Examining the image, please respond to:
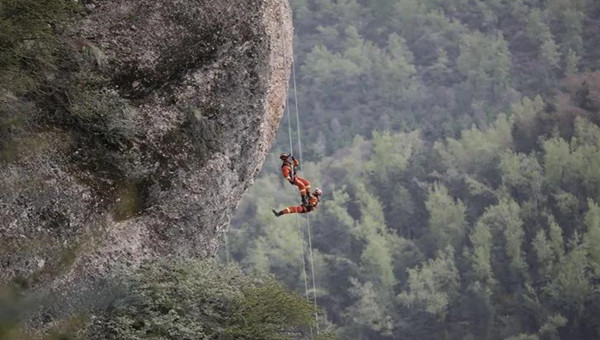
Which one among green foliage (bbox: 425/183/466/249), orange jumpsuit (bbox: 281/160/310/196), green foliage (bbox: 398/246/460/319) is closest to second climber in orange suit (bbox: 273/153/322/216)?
orange jumpsuit (bbox: 281/160/310/196)

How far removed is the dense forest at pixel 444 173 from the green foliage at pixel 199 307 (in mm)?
61291

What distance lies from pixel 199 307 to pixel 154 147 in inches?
103

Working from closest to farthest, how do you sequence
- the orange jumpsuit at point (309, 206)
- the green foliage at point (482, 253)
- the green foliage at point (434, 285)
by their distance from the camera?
the orange jumpsuit at point (309, 206)
the green foliage at point (434, 285)
the green foliage at point (482, 253)

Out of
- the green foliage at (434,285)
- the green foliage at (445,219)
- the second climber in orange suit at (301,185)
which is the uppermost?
the green foliage at (445,219)

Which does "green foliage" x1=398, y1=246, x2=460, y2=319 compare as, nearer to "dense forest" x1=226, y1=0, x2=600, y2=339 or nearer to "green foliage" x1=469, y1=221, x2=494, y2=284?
"dense forest" x1=226, y1=0, x2=600, y2=339

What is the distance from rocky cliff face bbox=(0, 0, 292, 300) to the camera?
16.6 meters

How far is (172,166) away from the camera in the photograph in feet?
61.5

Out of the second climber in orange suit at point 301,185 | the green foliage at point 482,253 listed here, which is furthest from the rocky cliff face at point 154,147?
the green foliage at point 482,253

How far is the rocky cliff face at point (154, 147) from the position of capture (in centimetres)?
1659

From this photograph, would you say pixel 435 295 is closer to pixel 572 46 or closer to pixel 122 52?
pixel 572 46

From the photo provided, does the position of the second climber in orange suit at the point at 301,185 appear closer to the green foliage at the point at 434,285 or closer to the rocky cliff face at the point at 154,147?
the rocky cliff face at the point at 154,147

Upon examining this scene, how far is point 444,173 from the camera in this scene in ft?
354

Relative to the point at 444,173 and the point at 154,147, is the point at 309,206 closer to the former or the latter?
the point at 154,147

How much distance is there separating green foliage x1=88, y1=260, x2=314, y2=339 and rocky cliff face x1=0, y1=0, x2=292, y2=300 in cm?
68
